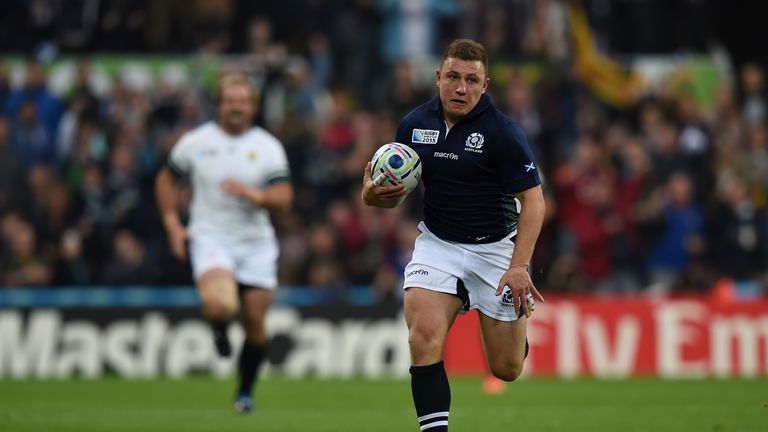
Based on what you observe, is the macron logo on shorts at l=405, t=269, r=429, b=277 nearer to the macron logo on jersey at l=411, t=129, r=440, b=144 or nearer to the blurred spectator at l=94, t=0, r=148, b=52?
the macron logo on jersey at l=411, t=129, r=440, b=144

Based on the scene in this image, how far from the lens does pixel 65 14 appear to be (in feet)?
76.9

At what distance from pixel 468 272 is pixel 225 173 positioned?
4.29 meters

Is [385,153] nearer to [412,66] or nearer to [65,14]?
[412,66]

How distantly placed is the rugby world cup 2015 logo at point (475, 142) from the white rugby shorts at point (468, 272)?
0.66 m

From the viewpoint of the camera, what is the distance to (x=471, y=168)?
8984mm

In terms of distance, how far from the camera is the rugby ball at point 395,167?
28.5ft

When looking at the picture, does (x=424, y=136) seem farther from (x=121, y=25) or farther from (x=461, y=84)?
(x=121, y=25)

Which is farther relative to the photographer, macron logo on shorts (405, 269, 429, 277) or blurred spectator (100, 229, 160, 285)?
blurred spectator (100, 229, 160, 285)

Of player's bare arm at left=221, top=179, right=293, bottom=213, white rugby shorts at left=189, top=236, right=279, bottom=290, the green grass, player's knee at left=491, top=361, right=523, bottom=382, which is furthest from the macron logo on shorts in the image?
white rugby shorts at left=189, top=236, right=279, bottom=290

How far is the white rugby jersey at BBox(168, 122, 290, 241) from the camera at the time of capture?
12.9m

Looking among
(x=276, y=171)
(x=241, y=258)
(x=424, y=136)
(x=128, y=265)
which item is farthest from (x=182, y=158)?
(x=128, y=265)

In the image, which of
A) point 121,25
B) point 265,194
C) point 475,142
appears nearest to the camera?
point 475,142

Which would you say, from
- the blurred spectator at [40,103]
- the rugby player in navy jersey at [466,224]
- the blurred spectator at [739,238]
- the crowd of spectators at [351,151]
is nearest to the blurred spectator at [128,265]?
the crowd of spectators at [351,151]

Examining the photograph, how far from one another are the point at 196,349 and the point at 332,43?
6329 millimetres
